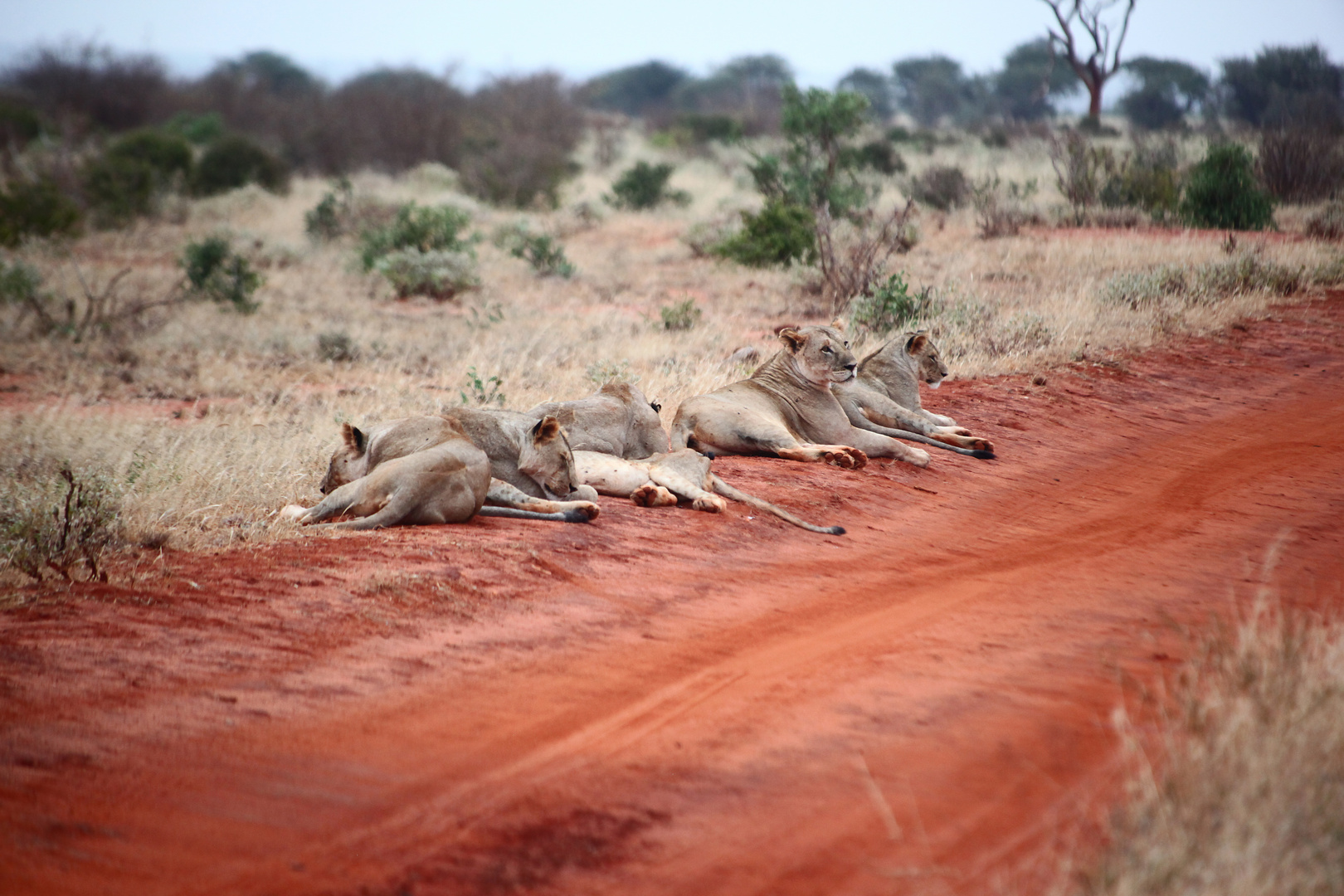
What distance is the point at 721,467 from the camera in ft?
26.0

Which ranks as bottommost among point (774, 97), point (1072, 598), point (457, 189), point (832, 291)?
point (1072, 598)

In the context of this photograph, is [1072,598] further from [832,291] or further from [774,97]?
[774,97]

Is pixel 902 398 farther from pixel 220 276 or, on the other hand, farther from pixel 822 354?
pixel 220 276

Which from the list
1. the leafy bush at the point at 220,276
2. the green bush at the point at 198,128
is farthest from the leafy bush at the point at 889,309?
the green bush at the point at 198,128

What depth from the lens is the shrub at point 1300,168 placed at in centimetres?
2294

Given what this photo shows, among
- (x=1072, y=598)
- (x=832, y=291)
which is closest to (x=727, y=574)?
(x=1072, y=598)

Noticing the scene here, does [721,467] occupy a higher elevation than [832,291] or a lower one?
lower

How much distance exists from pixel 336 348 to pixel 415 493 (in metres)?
7.51

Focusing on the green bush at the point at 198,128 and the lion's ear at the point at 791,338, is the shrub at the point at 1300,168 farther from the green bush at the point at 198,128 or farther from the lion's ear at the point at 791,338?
the green bush at the point at 198,128

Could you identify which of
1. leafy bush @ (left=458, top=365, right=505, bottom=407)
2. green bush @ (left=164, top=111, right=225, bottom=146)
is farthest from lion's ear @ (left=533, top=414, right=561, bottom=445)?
green bush @ (left=164, top=111, right=225, bottom=146)

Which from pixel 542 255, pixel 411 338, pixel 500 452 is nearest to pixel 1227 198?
pixel 542 255

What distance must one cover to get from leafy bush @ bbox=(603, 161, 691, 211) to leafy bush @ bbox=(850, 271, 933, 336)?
1562 cm

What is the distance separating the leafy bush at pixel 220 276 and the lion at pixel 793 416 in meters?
9.77

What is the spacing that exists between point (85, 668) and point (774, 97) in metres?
61.7
